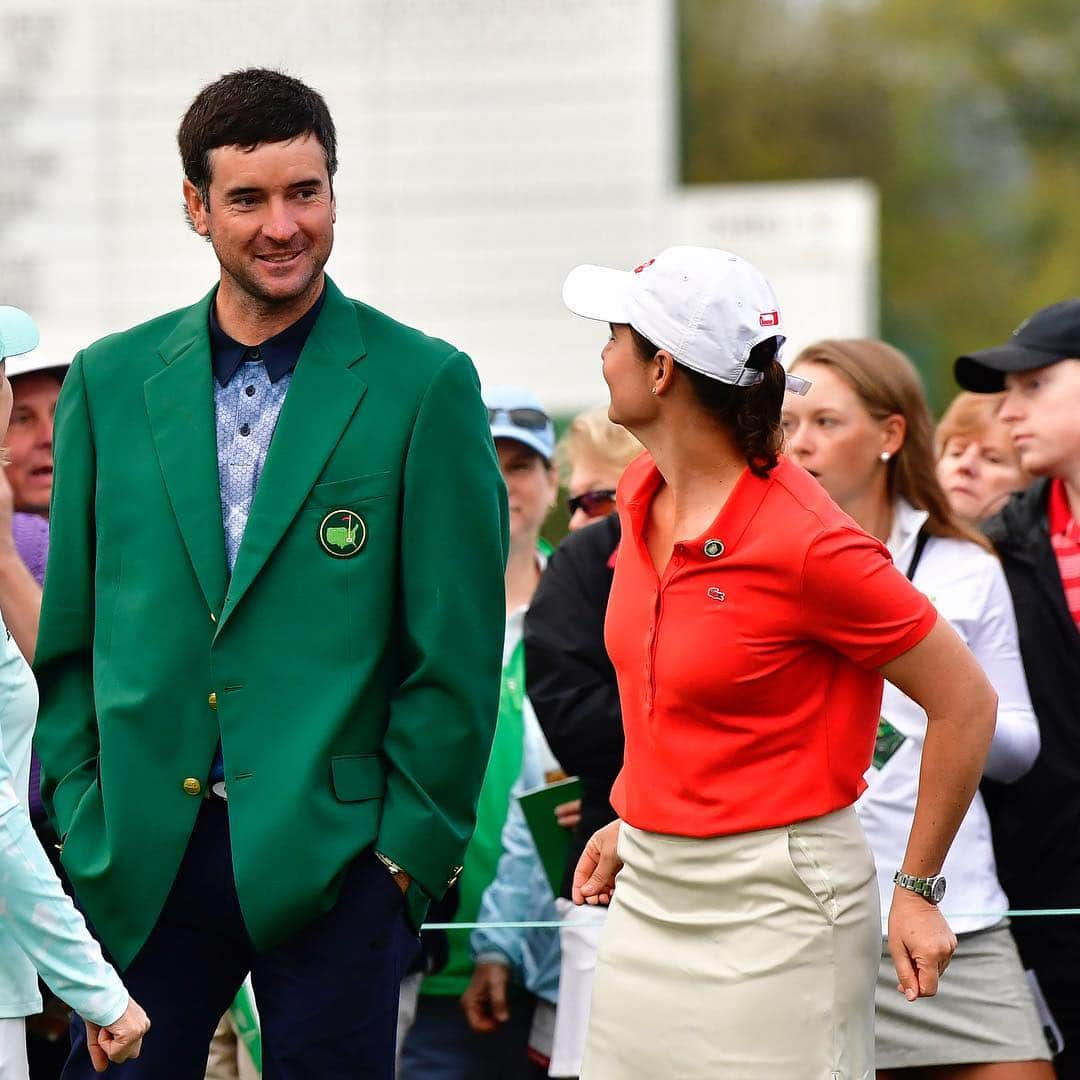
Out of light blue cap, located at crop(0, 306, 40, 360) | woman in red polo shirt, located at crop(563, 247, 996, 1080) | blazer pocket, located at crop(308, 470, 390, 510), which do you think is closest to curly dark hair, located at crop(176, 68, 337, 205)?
light blue cap, located at crop(0, 306, 40, 360)

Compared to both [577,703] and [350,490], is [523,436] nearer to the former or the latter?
[577,703]

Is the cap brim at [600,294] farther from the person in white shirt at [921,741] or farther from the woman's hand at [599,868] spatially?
the person in white shirt at [921,741]

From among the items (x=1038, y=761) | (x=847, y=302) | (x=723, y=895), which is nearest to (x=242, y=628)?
(x=723, y=895)

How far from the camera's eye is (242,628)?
3.34 m

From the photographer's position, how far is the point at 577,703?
4621 mm

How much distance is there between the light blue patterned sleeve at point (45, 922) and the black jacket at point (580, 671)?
171 cm

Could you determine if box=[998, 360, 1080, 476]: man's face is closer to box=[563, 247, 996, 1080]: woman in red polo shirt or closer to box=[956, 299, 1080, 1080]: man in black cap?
box=[956, 299, 1080, 1080]: man in black cap

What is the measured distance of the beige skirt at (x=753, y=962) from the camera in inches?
125

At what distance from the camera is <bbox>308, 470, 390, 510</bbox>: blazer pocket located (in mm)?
3383

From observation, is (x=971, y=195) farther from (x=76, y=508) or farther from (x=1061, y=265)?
(x=76, y=508)

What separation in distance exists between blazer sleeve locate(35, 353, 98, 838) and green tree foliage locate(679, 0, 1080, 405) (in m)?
29.8

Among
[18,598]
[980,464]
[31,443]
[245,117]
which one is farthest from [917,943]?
[980,464]

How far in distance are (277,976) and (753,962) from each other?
0.76 m

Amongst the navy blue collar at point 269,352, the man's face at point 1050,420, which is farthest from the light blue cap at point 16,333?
the man's face at point 1050,420
